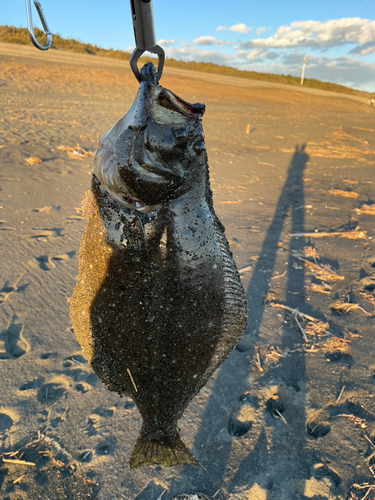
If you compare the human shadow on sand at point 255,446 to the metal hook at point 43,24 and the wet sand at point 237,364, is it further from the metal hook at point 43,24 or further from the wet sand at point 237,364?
the metal hook at point 43,24

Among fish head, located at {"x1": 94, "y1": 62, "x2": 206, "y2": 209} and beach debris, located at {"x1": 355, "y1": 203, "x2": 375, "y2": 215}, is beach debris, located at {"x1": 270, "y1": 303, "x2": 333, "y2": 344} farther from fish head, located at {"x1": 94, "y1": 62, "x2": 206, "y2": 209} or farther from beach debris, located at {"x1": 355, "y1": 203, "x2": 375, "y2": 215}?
beach debris, located at {"x1": 355, "y1": 203, "x2": 375, "y2": 215}

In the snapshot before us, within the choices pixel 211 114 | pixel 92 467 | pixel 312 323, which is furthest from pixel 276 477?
pixel 211 114

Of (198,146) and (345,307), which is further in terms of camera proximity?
(345,307)

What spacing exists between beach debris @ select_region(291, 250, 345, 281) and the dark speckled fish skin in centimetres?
452

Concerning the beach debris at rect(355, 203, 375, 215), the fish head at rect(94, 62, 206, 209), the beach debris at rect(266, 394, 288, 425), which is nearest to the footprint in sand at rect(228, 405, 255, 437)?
the beach debris at rect(266, 394, 288, 425)

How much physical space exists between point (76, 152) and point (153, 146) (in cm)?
983

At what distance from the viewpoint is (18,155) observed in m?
9.30

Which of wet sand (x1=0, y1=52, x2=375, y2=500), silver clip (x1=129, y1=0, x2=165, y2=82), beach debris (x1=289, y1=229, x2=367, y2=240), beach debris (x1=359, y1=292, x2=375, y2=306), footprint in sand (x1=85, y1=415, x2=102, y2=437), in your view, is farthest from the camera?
beach debris (x1=289, y1=229, x2=367, y2=240)

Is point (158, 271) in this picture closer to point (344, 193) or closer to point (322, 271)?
point (322, 271)

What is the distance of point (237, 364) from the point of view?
13.0 feet

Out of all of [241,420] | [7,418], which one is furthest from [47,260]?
[241,420]

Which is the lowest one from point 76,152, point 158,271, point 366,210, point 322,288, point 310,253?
point 322,288

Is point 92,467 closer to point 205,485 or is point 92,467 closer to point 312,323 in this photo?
point 205,485

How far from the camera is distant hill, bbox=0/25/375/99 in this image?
22797 mm
